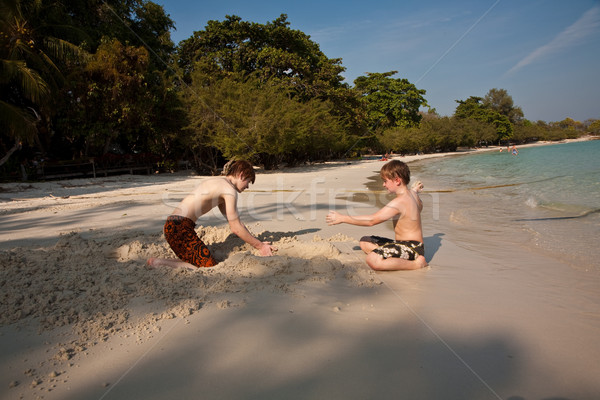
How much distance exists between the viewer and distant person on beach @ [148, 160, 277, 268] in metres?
3.56

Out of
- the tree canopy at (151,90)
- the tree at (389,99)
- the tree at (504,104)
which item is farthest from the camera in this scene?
the tree at (504,104)

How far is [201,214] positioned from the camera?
365cm

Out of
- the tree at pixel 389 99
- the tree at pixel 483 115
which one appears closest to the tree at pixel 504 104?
the tree at pixel 483 115

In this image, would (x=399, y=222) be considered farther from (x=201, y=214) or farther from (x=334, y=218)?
(x=201, y=214)

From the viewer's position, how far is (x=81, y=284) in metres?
2.93

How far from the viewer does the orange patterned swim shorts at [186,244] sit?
3564 mm

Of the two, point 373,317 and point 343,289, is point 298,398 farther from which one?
point 343,289

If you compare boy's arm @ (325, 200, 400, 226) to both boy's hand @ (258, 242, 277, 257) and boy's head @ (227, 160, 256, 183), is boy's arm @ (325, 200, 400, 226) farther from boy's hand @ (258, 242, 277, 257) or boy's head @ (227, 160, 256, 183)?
boy's head @ (227, 160, 256, 183)

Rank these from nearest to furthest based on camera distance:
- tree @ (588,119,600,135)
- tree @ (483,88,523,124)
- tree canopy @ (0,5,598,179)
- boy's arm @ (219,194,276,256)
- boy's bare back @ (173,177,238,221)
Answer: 1. boy's arm @ (219,194,276,256)
2. boy's bare back @ (173,177,238,221)
3. tree canopy @ (0,5,598,179)
4. tree @ (483,88,523,124)
5. tree @ (588,119,600,135)

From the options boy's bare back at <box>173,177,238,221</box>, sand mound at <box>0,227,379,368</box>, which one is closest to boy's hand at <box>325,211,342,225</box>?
sand mound at <box>0,227,379,368</box>

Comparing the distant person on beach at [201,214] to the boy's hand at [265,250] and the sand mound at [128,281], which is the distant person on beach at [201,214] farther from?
the sand mound at [128,281]

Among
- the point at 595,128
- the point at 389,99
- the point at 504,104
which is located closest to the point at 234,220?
the point at 389,99

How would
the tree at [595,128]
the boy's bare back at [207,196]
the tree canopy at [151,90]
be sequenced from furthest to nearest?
the tree at [595,128] → the tree canopy at [151,90] → the boy's bare back at [207,196]

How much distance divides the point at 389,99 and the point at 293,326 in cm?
5195
